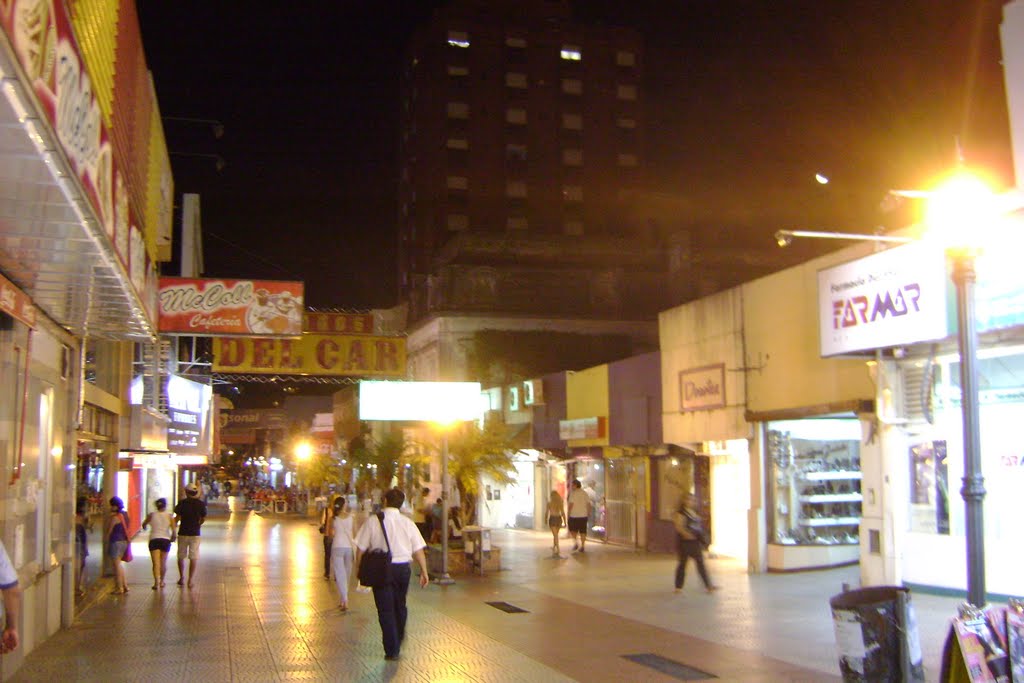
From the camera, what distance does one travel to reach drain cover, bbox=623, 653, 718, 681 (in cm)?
986

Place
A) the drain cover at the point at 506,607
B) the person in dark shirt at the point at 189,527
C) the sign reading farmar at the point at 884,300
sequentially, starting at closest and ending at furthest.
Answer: the sign reading farmar at the point at 884,300 < the drain cover at the point at 506,607 < the person in dark shirt at the point at 189,527

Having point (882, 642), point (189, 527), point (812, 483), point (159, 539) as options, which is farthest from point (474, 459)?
point (882, 642)

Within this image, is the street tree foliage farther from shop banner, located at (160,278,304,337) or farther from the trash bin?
the trash bin

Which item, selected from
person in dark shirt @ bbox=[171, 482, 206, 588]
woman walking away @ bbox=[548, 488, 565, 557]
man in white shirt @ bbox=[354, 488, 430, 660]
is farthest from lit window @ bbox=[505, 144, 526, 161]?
man in white shirt @ bbox=[354, 488, 430, 660]

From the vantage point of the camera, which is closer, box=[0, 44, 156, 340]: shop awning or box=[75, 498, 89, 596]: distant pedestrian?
box=[0, 44, 156, 340]: shop awning

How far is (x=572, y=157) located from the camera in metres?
78.3

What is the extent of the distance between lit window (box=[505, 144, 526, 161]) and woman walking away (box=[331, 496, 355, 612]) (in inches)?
2476

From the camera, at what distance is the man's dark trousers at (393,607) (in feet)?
35.0

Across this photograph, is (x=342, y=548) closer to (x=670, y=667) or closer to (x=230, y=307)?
(x=230, y=307)

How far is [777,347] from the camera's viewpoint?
1862 cm

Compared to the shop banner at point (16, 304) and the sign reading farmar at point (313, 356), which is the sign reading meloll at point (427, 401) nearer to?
the sign reading farmar at point (313, 356)

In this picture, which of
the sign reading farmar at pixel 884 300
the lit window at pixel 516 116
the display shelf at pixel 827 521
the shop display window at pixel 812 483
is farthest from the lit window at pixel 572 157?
the sign reading farmar at pixel 884 300

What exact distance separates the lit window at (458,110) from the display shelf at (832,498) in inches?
2398

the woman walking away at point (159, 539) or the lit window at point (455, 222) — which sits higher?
the lit window at point (455, 222)
